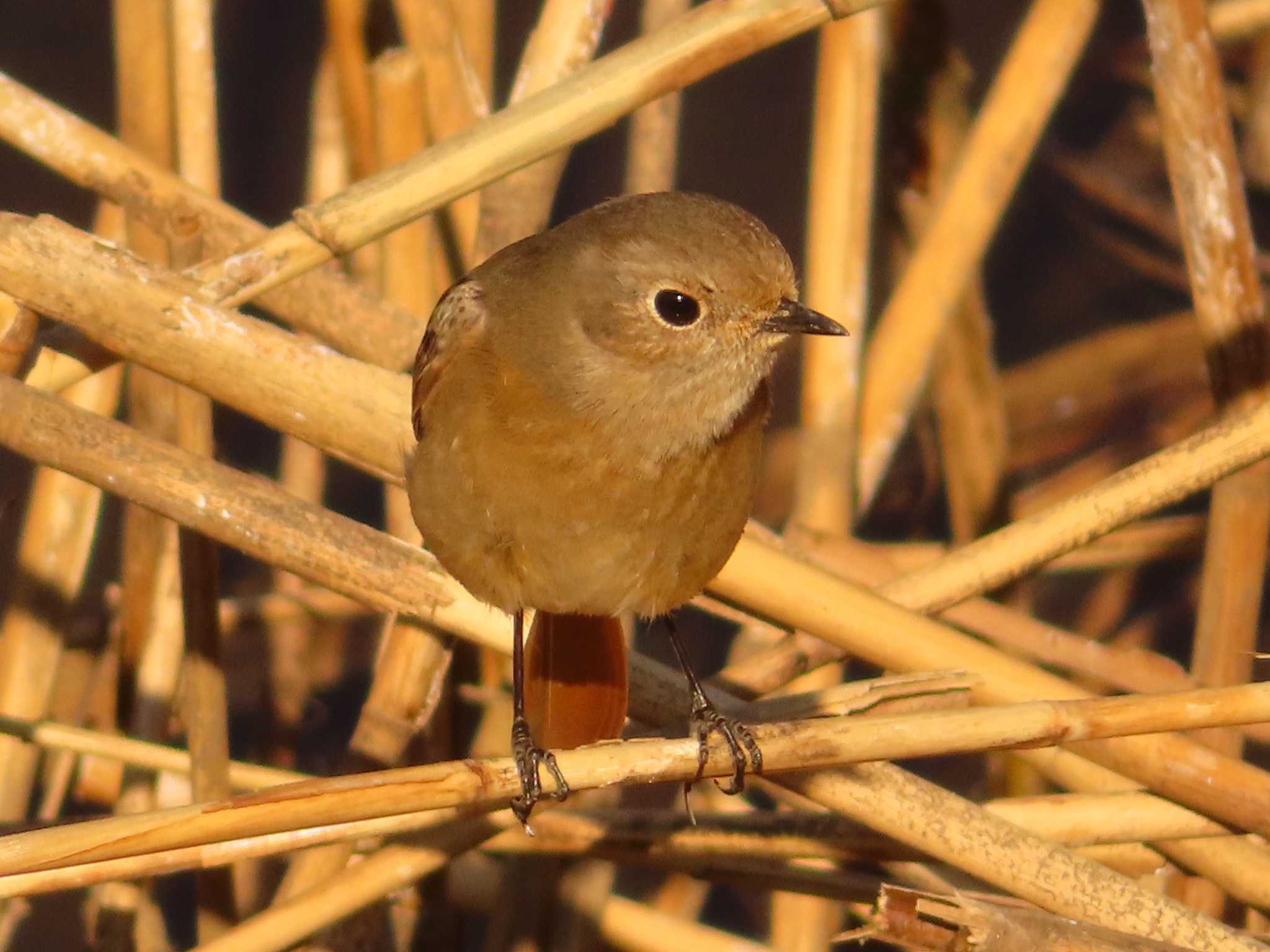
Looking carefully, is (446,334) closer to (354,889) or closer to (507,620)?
(507,620)

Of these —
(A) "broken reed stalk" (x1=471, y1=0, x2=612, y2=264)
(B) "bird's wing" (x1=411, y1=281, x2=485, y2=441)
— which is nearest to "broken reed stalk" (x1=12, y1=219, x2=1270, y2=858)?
(B) "bird's wing" (x1=411, y1=281, x2=485, y2=441)

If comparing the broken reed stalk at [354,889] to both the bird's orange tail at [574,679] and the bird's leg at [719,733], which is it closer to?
the bird's orange tail at [574,679]

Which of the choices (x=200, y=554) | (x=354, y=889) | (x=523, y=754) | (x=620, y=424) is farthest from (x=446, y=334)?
(x=354, y=889)

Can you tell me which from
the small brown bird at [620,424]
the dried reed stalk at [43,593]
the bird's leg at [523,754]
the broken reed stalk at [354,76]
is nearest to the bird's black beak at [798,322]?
the small brown bird at [620,424]

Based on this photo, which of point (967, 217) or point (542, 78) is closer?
point (542, 78)

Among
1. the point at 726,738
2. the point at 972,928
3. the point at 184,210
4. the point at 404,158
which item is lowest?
the point at 972,928

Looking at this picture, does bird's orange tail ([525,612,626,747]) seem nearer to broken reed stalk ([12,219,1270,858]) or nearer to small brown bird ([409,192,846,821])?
small brown bird ([409,192,846,821])
